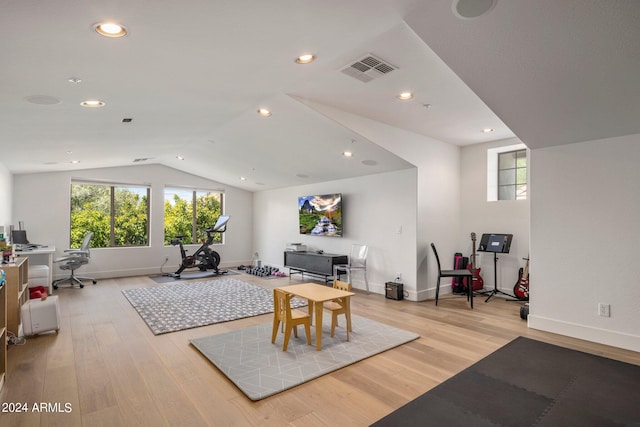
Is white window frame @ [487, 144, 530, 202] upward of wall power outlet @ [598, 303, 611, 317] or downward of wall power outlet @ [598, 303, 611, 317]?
upward

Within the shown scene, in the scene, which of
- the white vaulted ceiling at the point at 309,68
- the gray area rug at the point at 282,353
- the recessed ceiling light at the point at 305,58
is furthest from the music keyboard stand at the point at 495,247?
the recessed ceiling light at the point at 305,58

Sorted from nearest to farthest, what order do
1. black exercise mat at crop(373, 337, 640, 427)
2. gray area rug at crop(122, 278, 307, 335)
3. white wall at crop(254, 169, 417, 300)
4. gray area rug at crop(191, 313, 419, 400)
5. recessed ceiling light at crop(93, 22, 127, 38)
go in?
recessed ceiling light at crop(93, 22, 127, 38), black exercise mat at crop(373, 337, 640, 427), gray area rug at crop(191, 313, 419, 400), gray area rug at crop(122, 278, 307, 335), white wall at crop(254, 169, 417, 300)

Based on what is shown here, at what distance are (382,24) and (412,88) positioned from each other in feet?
4.18

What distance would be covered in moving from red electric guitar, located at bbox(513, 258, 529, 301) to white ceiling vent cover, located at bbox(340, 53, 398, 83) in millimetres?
4109

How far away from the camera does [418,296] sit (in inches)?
220

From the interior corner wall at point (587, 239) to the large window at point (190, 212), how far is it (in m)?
7.85

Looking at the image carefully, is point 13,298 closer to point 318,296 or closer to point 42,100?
point 42,100

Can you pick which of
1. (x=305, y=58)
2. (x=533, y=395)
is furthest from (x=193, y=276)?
(x=533, y=395)

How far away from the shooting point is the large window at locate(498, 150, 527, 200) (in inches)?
229

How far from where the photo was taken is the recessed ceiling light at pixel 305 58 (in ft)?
9.62

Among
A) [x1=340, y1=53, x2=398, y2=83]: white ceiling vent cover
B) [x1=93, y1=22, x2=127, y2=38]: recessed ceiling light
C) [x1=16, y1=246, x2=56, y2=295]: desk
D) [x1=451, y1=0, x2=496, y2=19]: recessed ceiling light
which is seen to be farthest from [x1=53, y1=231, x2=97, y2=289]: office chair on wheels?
[x1=451, y1=0, x2=496, y2=19]: recessed ceiling light

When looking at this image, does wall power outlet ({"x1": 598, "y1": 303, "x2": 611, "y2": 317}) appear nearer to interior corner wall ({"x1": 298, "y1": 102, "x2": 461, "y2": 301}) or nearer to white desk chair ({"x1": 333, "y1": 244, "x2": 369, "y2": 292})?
interior corner wall ({"x1": 298, "y1": 102, "x2": 461, "y2": 301})

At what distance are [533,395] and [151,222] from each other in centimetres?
831

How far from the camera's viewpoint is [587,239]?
12.2 ft
